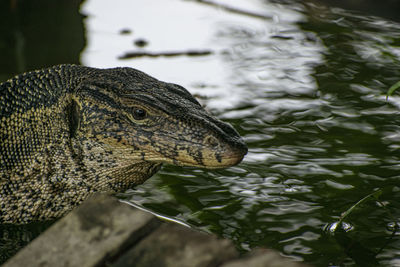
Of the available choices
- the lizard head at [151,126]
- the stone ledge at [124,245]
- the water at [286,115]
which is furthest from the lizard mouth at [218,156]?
the stone ledge at [124,245]

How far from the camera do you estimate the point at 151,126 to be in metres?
3.59

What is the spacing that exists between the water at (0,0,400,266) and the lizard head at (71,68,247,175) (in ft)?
2.22

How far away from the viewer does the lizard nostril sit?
11.2 ft

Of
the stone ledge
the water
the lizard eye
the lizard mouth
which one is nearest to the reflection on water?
the water

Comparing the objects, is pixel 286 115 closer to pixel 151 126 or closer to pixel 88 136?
pixel 151 126

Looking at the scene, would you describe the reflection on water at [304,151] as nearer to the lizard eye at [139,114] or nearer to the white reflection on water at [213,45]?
the white reflection on water at [213,45]

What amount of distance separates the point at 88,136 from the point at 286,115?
8.53 ft

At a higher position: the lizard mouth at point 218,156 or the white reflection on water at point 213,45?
the white reflection on water at point 213,45

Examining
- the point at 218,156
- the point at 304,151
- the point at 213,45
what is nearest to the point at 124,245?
the point at 218,156

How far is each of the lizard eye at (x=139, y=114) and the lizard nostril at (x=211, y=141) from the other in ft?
1.56

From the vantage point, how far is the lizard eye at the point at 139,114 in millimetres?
3619

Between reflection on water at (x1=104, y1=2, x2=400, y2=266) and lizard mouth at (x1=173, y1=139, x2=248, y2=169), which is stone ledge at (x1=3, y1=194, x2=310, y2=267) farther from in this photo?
reflection on water at (x1=104, y1=2, x2=400, y2=266)

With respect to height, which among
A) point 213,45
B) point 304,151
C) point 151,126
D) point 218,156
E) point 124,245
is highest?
point 213,45

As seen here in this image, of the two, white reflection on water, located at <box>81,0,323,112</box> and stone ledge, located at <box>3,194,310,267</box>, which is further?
white reflection on water, located at <box>81,0,323,112</box>
